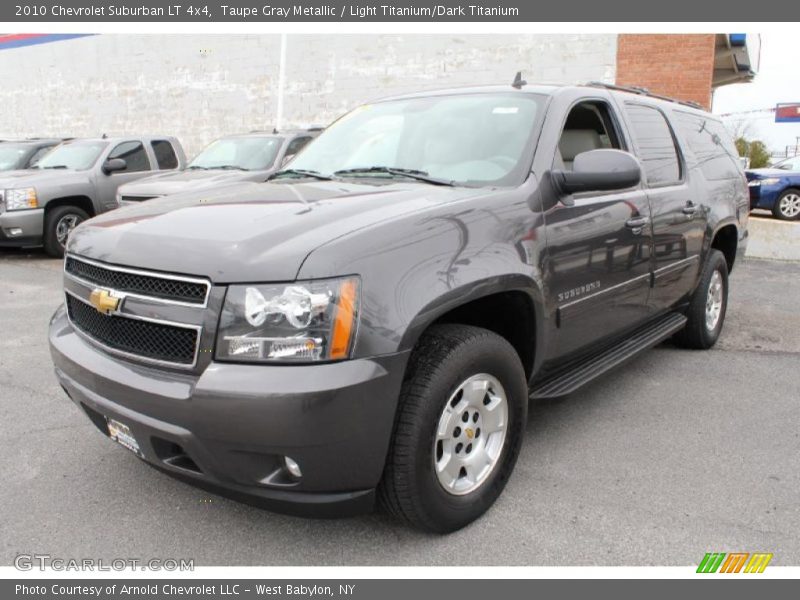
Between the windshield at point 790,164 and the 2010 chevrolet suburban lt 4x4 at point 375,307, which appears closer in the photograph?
the 2010 chevrolet suburban lt 4x4 at point 375,307

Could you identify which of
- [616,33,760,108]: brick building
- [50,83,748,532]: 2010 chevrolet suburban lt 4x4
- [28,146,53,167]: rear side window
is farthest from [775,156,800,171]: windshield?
[28,146,53,167]: rear side window

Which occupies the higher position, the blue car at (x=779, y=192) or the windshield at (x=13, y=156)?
the windshield at (x=13, y=156)

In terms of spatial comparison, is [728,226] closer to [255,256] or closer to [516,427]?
[516,427]

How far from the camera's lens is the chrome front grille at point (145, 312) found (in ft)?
7.50

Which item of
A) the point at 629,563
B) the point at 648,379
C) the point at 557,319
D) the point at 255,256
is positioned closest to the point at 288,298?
the point at 255,256

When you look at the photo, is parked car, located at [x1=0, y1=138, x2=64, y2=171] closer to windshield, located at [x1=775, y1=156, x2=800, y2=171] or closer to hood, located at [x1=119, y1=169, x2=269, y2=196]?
hood, located at [x1=119, y1=169, x2=269, y2=196]

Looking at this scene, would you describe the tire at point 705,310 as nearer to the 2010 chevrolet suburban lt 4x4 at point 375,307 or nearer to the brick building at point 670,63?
the 2010 chevrolet suburban lt 4x4 at point 375,307

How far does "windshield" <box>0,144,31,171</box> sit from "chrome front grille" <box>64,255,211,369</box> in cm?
1149

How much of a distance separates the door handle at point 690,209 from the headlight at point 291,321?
3028 millimetres

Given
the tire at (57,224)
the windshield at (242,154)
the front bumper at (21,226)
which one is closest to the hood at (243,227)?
the windshield at (242,154)

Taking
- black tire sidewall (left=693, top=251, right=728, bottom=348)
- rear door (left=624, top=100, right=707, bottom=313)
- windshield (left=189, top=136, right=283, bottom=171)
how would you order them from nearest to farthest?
rear door (left=624, top=100, right=707, bottom=313)
black tire sidewall (left=693, top=251, right=728, bottom=348)
windshield (left=189, top=136, right=283, bottom=171)

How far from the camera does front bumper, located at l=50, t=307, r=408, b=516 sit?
2135 millimetres

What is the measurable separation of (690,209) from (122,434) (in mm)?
3737

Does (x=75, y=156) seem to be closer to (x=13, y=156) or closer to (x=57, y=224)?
(x=57, y=224)
